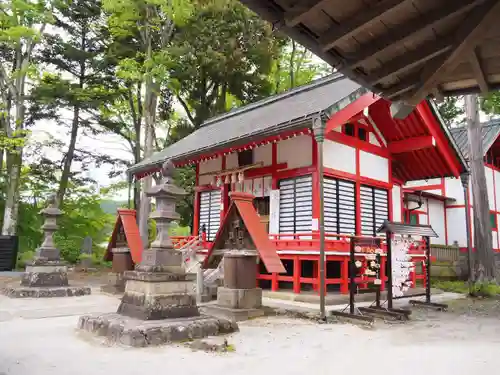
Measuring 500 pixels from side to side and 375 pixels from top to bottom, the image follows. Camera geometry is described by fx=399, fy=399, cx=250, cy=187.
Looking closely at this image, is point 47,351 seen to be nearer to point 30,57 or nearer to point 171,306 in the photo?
point 171,306

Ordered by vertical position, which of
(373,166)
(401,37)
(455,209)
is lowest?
(401,37)

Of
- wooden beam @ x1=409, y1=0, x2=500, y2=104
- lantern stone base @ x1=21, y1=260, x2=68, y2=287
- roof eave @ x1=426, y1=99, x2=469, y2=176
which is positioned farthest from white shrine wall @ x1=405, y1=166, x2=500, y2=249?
wooden beam @ x1=409, y1=0, x2=500, y2=104

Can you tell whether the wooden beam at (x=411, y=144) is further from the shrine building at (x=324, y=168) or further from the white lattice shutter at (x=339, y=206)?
the white lattice shutter at (x=339, y=206)

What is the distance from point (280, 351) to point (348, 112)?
7123 millimetres

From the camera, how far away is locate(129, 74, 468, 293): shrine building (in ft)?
35.9

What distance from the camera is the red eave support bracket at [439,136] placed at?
12625 mm

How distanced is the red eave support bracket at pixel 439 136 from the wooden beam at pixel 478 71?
30.1ft

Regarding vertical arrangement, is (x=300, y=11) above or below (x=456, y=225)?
above

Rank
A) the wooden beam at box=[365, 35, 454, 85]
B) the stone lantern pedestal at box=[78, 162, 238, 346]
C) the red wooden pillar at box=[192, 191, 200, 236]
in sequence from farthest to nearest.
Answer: the red wooden pillar at box=[192, 191, 200, 236] → the stone lantern pedestal at box=[78, 162, 238, 346] → the wooden beam at box=[365, 35, 454, 85]

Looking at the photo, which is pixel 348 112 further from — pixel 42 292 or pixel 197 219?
pixel 42 292

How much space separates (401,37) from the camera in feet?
10.3

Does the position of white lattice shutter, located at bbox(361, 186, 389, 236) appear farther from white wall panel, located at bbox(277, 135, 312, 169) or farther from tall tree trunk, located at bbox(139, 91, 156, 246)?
tall tree trunk, located at bbox(139, 91, 156, 246)

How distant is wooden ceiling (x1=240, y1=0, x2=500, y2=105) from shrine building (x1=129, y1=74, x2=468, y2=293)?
5.88 m

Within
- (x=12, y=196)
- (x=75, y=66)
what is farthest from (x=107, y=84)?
(x=12, y=196)
